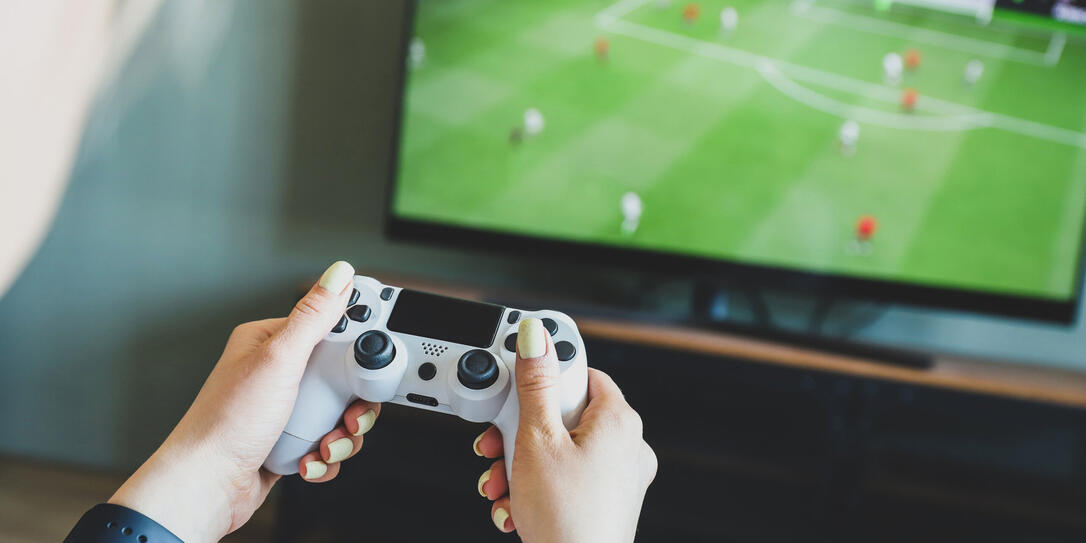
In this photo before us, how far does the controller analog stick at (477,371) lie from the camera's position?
2.33 feet

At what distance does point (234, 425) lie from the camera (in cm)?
69

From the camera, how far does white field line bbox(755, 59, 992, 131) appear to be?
158 centimetres

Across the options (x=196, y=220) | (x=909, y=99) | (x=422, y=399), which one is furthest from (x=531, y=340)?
(x=196, y=220)

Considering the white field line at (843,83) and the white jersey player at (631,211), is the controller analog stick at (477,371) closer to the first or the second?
the white jersey player at (631,211)

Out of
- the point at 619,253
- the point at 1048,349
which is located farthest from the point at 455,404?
the point at 1048,349

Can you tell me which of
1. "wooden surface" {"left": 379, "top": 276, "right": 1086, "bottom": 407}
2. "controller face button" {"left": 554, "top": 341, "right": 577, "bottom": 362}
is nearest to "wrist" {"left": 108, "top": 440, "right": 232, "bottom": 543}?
"controller face button" {"left": 554, "top": 341, "right": 577, "bottom": 362}

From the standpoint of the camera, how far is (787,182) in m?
1.62

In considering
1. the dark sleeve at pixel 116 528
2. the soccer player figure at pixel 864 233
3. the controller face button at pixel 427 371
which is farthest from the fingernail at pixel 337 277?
the soccer player figure at pixel 864 233

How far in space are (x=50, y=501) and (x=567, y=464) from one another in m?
1.80

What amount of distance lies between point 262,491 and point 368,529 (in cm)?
88

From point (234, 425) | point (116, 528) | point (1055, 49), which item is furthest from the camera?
point (1055, 49)

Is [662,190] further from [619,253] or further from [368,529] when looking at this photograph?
[368,529]

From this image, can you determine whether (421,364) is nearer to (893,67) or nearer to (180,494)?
(180,494)

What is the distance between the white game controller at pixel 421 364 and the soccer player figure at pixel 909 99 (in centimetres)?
118
